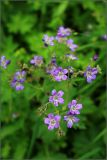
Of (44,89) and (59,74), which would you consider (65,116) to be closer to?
(59,74)

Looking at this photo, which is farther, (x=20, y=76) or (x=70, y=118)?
(x=20, y=76)

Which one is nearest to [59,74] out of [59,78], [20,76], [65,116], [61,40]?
[59,78]

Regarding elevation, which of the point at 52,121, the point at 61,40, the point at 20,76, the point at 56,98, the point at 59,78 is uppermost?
the point at 61,40

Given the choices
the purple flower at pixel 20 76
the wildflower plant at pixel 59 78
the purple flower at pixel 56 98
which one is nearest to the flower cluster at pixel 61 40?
the wildflower plant at pixel 59 78

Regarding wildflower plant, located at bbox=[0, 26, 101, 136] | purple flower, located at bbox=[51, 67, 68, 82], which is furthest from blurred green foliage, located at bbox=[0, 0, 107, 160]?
purple flower, located at bbox=[51, 67, 68, 82]

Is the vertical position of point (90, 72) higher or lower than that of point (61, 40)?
lower

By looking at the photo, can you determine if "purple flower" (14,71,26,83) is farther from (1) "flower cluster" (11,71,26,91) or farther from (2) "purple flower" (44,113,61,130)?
(2) "purple flower" (44,113,61,130)
